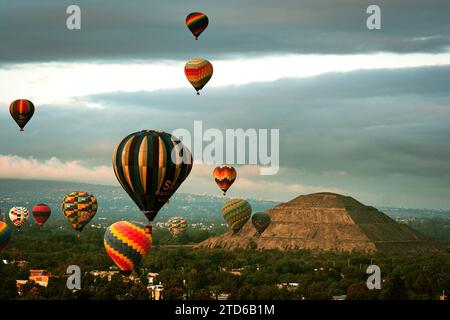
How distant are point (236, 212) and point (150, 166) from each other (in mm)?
61071

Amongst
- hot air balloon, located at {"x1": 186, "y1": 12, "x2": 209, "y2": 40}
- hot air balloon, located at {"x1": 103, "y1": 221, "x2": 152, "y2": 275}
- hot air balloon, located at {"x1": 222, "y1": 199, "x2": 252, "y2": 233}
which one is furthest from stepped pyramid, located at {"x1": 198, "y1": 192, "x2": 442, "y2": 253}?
hot air balloon, located at {"x1": 103, "y1": 221, "x2": 152, "y2": 275}

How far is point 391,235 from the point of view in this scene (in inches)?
7343

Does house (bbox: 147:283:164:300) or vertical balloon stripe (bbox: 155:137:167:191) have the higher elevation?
vertical balloon stripe (bbox: 155:137:167:191)

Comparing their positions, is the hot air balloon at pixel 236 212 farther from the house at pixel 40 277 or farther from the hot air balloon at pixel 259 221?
the house at pixel 40 277

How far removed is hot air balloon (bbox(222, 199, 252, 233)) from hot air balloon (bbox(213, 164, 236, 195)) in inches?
602

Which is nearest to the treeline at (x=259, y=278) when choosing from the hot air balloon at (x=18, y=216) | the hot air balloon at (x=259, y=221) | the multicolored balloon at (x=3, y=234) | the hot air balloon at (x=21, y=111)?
the multicolored balloon at (x=3, y=234)

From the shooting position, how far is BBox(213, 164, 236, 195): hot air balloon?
4734 inches

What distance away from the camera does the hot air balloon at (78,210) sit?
11969cm

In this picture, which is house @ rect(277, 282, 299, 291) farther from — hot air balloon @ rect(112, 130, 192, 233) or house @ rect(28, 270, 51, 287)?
hot air balloon @ rect(112, 130, 192, 233)

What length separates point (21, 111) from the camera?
363 ft
